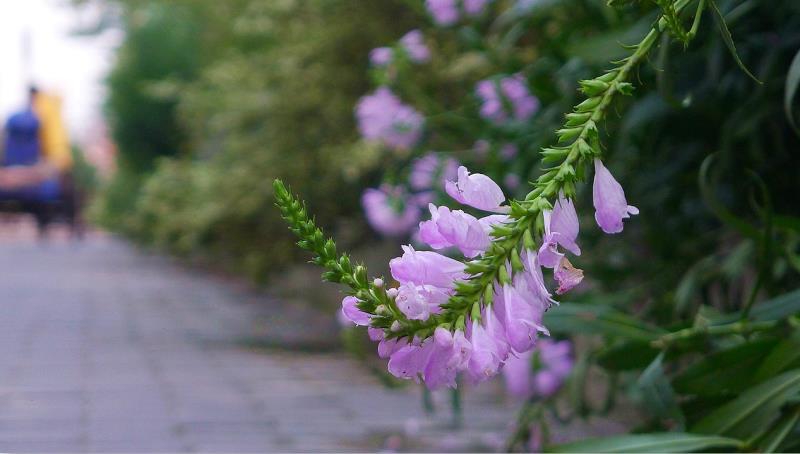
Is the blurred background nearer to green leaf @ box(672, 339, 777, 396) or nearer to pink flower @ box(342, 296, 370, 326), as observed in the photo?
green leaf @ box(672, 339, 777, 396)

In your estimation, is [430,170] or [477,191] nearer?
[477,191]

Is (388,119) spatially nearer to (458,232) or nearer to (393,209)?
(393,209)

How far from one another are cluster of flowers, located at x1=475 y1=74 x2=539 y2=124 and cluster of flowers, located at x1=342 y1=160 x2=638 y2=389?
1754 mm

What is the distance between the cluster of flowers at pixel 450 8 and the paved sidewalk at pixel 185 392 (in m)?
1.02

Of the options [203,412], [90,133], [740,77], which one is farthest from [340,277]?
[90,133]

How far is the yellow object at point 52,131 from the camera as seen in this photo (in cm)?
1488

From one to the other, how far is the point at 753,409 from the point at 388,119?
64.1 inches

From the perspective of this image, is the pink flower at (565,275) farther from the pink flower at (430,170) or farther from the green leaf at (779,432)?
the pink flower at (430,170)

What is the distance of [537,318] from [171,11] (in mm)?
11925

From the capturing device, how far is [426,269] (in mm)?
717

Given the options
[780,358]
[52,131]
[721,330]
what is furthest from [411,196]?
[52,131]

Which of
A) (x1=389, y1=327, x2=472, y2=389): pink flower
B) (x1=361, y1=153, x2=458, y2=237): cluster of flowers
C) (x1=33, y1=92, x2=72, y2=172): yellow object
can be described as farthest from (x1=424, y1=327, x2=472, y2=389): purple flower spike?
(x1=33, y1=92, x2=72, y2=172): yellow object

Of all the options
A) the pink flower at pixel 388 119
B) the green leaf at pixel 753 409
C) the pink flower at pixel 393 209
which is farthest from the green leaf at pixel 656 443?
the pink flower at pixel 388 119

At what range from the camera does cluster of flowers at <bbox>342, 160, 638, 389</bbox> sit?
2.29 feet
